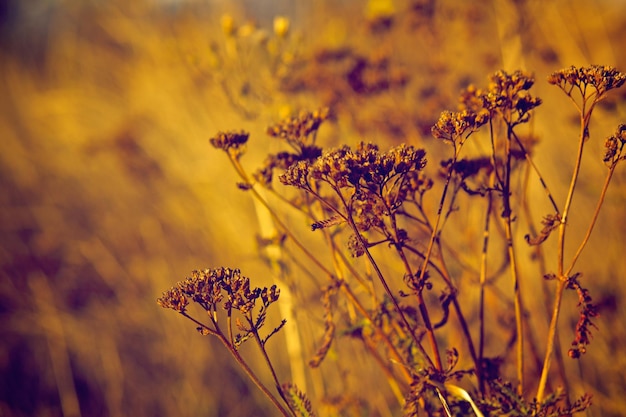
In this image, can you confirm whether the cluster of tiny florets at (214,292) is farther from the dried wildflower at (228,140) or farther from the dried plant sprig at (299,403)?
the dried wildflower at (228,140)

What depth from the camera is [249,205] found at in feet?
13.1

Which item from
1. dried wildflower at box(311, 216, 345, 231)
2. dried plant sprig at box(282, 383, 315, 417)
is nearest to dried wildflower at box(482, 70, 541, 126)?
dried wildflower at box(311, 216, 345, 231)

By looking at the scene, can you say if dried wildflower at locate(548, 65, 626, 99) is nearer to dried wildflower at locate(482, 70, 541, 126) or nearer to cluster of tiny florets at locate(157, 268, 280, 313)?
dried wildflower at locate(482, 70, 541, 126)

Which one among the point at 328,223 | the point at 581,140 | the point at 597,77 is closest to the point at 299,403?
the point at 328,223

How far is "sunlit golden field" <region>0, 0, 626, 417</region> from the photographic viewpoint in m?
2.41

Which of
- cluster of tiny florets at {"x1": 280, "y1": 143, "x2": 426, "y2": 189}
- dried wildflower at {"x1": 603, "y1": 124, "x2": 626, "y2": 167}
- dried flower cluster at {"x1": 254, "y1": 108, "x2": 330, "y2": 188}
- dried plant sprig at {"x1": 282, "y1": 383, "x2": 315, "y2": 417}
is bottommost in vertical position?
dried plant sprig at {"x1": 282, "y1": 383, "x2": 315, "y2": 417}

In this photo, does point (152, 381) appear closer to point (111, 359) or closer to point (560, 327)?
point (111, 359)

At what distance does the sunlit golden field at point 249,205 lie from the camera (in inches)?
94.9

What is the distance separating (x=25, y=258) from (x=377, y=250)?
122 inches

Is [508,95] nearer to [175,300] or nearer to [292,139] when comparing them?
[292,139]

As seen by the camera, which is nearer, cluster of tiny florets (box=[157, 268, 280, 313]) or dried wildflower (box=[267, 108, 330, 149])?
cluster of tiny florets (box=[157, 268, 280, 313])

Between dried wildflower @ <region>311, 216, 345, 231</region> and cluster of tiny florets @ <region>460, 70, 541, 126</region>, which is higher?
cluster of tiny florets @ <region>460, 70, 541, 126</region>

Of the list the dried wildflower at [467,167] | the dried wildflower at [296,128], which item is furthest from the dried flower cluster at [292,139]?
the dried wildflower at [467,167]

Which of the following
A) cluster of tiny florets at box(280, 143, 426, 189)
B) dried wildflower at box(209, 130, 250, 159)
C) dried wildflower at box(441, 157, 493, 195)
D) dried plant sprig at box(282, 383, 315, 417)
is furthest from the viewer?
dried wildflower at box(209, 130, 250, 159)
